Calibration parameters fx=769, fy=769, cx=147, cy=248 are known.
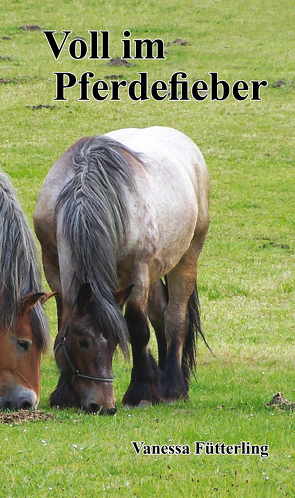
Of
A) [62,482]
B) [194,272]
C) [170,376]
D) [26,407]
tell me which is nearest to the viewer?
[62,482]

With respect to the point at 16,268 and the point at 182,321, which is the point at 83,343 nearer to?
the point at 16,268

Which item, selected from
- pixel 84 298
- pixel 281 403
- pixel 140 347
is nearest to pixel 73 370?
pixel 84 298

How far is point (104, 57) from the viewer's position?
1181 inches

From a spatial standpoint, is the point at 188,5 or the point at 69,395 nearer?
the point at 69,395

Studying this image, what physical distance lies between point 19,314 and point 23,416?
829mm

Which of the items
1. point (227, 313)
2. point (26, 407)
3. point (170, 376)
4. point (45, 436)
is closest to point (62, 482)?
point (45, 436)

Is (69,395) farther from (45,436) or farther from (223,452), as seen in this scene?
(223,452)

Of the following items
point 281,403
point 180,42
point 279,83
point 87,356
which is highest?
point 180,42

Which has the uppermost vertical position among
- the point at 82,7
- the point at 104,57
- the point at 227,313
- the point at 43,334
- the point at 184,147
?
the point at 82,7

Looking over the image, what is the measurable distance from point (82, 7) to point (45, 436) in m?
34.0

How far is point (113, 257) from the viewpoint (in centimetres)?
627

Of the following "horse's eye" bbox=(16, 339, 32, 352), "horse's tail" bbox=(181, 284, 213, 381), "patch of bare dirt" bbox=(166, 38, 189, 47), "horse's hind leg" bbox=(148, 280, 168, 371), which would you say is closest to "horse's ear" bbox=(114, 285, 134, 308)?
"horse's eye" bbox=(16, 339, 32, 352)

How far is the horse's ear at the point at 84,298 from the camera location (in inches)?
234

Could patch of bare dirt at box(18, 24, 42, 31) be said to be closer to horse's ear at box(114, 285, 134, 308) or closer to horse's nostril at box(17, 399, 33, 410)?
horse's ear at box(114, 285, 134, 308)
